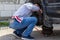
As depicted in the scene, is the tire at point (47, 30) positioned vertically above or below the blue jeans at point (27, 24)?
below

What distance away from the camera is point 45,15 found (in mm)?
5781

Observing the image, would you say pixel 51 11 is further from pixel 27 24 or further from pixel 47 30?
pixel 47 30

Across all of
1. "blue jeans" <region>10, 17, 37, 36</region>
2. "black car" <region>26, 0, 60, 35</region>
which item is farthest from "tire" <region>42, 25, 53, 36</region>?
"black car" <region>26, 0, 60, 35</region>

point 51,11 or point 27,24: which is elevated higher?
point 51,11

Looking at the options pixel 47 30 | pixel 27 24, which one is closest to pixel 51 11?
pixel 27 24

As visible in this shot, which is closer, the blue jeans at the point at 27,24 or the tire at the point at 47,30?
the blue jeans at the point at 27,24

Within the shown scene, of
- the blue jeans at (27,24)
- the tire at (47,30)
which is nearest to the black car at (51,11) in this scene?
the blue jeans at (27,24)

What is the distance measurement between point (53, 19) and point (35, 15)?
0.78 m

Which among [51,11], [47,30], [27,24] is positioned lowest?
[47,30]

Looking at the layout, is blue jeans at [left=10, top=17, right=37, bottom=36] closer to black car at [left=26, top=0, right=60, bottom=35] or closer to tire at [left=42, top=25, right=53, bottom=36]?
black car at [left=26, top=0, right=60, bottom=35]

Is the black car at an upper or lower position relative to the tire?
upper

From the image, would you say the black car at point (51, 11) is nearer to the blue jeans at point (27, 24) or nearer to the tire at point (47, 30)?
the blue jeans at point (27, 24)

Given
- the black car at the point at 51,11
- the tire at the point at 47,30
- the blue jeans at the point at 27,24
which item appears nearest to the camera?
the black car at the point at 51,11

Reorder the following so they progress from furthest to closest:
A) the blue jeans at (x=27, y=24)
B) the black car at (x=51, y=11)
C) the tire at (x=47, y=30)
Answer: the tire at (x=47, y=30) → the blue jeans at (x=27, y=24) → the black car at (x=51, y=11)
